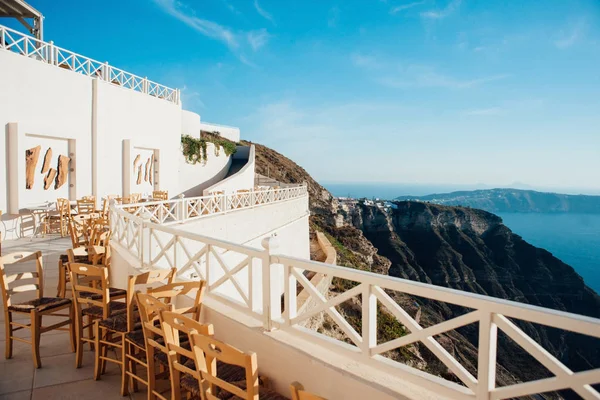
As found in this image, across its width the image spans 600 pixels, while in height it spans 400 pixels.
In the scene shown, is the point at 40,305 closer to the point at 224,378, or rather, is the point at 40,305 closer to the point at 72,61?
the point at 224,378

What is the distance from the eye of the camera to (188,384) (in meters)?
2.71

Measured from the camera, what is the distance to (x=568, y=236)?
393 ft

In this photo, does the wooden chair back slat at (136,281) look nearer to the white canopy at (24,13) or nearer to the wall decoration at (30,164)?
the wall decoration at (30,164)

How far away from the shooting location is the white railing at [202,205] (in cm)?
875

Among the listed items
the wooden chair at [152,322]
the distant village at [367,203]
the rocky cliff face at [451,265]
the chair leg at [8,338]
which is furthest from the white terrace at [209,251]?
the distant village at [367,203]

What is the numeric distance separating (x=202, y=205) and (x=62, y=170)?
15.4ft

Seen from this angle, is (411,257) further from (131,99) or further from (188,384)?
(188,384)

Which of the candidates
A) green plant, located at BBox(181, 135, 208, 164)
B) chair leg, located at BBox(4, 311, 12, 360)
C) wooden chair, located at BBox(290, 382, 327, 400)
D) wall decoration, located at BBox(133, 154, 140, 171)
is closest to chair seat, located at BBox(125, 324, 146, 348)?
chair leg, located at BBox(4, 311, 12, 360)

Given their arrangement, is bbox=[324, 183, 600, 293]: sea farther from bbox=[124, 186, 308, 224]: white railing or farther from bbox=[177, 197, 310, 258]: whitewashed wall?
bbox=[124, 186, 308, 224]: white railing

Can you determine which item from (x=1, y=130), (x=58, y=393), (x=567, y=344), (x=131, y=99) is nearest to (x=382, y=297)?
(x=58, y=393)

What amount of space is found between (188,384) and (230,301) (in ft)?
3.45

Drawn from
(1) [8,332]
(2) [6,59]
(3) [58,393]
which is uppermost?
(2) [6,59]

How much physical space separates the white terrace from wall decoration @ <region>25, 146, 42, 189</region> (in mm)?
41

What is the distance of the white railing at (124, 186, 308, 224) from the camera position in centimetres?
875
